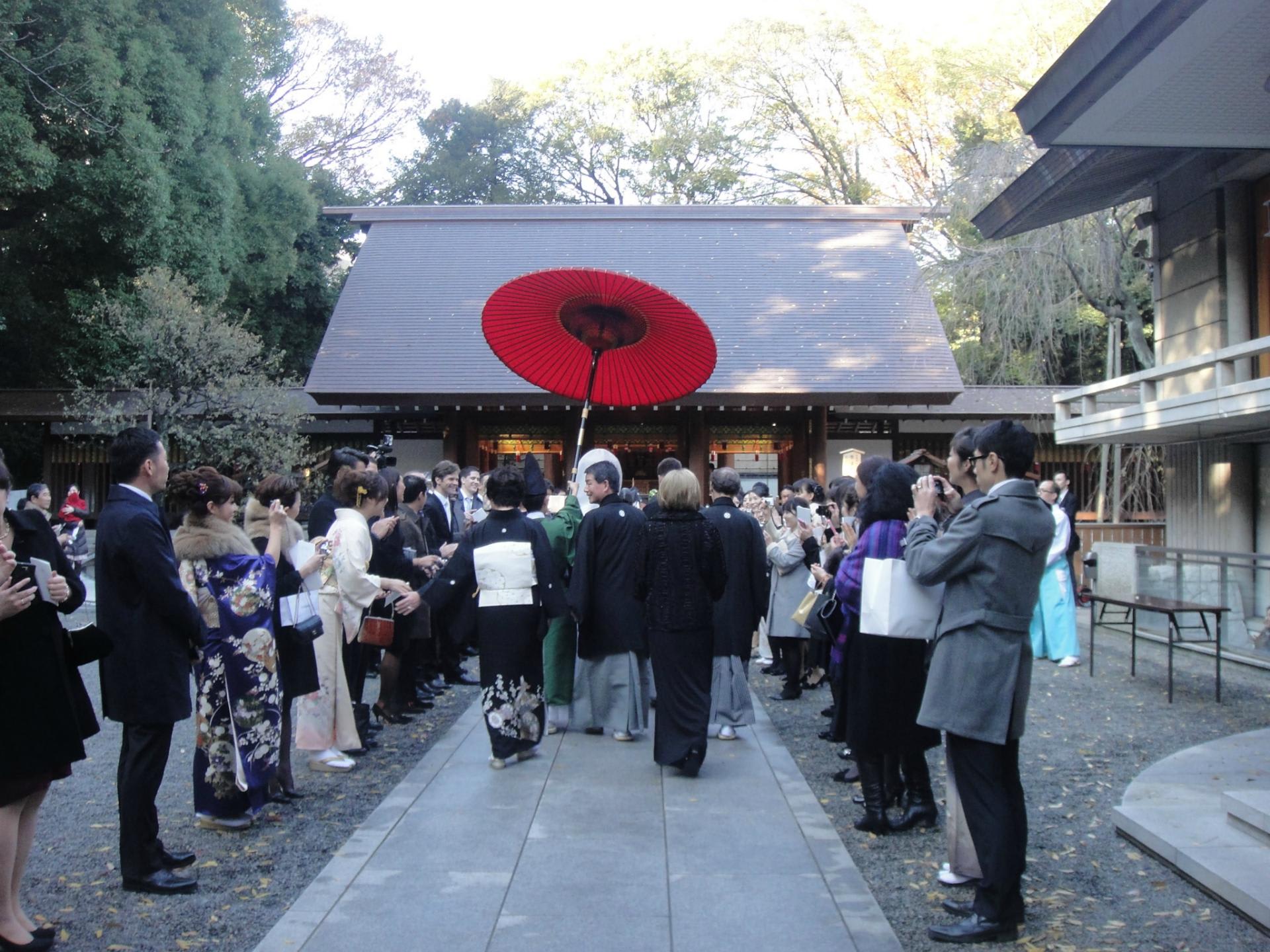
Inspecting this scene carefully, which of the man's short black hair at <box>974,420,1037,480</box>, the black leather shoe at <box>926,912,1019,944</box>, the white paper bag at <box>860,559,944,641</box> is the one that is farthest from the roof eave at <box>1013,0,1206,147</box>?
the black leather shoe at <box>926,912,1019,944</box>

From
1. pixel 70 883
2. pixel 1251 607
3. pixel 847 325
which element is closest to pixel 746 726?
pixel 70 883

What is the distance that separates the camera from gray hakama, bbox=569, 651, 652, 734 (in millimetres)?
6355

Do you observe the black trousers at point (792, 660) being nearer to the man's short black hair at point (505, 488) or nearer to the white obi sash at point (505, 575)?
the white obi sash at point (505, 575)

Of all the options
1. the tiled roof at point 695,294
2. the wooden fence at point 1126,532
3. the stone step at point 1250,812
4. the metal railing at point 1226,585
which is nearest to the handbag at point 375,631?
the stone step at point 1250,812

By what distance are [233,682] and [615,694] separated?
2.62m

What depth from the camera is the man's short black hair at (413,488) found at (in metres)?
7.52

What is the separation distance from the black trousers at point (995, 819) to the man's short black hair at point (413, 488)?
4894 mm

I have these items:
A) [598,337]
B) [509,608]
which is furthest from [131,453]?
[598,337]

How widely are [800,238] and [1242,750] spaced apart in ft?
52.3

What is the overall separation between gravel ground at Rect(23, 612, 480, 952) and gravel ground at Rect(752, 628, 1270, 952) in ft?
7.47

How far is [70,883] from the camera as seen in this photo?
393 cm

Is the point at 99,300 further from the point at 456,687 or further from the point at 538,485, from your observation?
the point at 538,485

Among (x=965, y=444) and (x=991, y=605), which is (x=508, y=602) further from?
(x=991, y=605)

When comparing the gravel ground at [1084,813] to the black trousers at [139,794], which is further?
the black trousers at [139,794]
